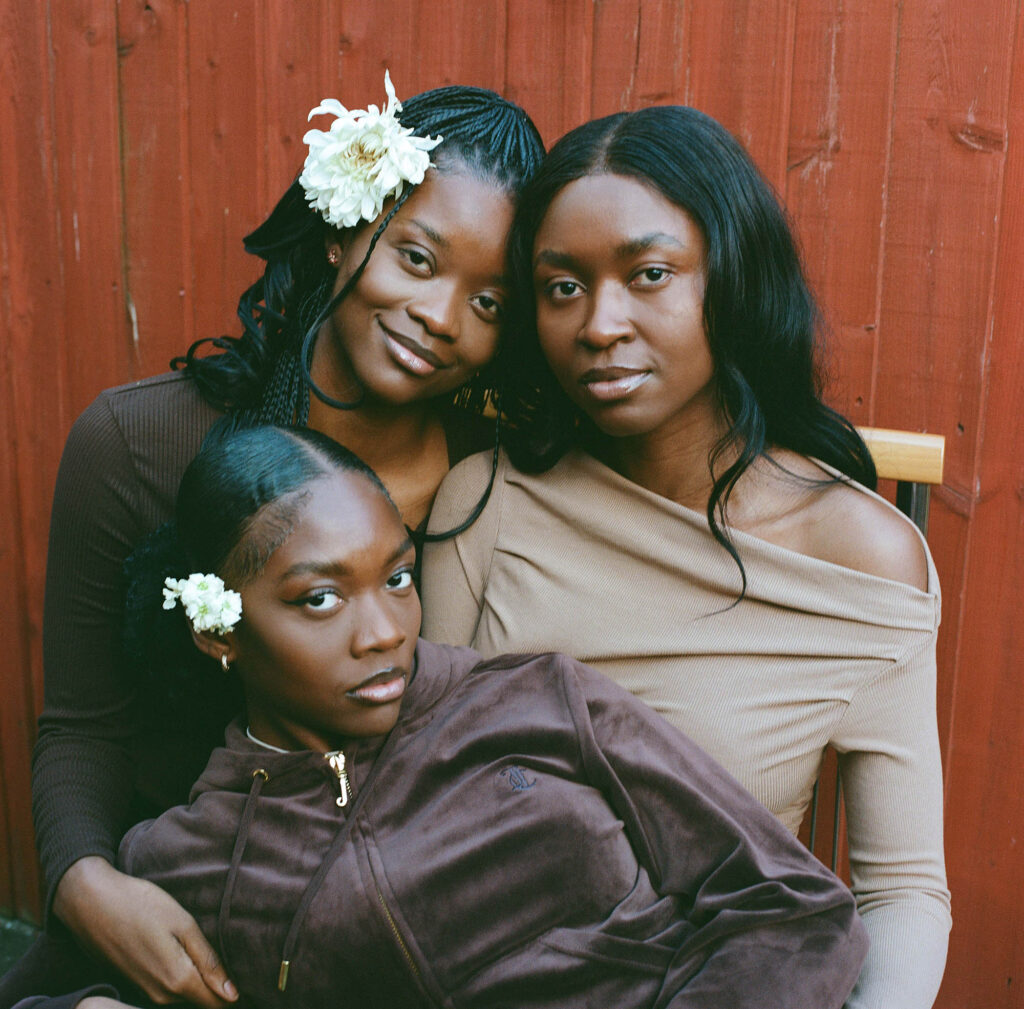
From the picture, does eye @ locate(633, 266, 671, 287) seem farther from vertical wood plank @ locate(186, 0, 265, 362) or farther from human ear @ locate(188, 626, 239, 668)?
vertical wood plank @ locate(186, 0, 265, 362)

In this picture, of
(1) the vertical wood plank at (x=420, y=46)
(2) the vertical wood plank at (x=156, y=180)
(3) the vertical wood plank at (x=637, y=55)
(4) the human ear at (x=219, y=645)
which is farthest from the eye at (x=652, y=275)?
(2) the vertical wood plank at (x=156, y=180)

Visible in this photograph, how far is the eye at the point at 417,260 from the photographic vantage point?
70.5 inches

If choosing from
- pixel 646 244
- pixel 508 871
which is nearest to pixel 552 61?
pixel 646 244

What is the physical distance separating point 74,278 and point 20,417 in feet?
1.51

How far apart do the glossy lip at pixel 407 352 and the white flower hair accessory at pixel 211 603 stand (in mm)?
520

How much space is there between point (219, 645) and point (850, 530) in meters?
1.06

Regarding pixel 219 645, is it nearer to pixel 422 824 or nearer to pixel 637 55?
pixel 422 824

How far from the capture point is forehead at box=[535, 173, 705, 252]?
1.60 metres

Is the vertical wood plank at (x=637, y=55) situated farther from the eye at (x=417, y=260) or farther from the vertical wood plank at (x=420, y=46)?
the eye at (x=417, y=260)

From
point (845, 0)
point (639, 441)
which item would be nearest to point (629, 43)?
point (845, 0)

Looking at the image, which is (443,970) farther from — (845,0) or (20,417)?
(20,417)

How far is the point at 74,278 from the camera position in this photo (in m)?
2.88

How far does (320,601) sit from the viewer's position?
4.88 feet

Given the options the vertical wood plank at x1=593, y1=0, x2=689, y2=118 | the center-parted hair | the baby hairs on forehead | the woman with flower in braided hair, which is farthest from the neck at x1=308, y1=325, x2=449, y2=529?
Answer: the vertical wood plank at x1=593, y1=0, x2=689, y2=118
